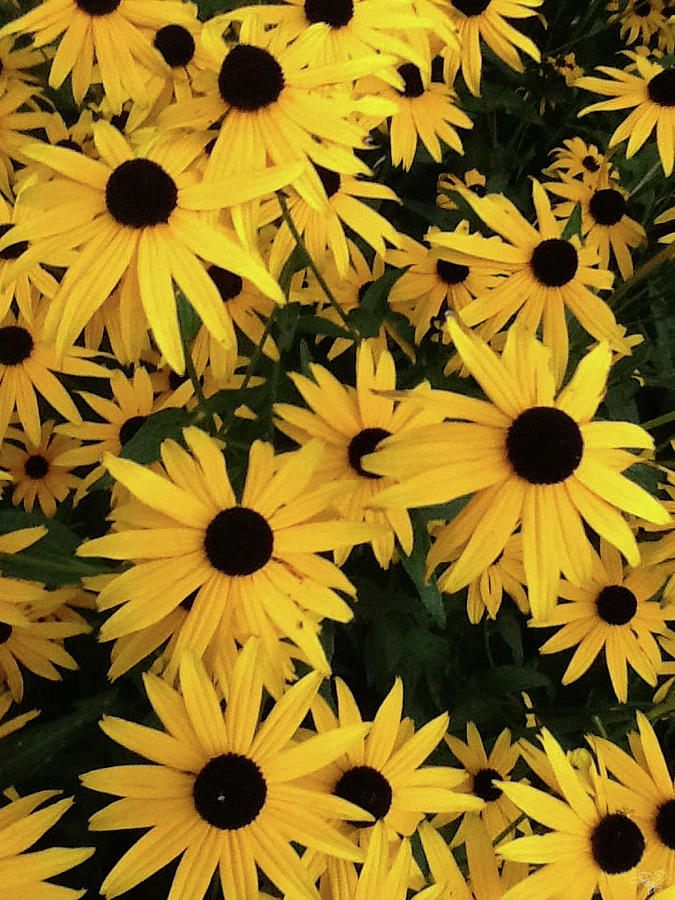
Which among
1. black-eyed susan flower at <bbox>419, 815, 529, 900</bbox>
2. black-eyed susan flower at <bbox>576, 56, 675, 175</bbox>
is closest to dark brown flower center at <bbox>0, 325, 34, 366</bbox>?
black-eyed susan flower at <bbox>419, 815, 529, 900</bbox>

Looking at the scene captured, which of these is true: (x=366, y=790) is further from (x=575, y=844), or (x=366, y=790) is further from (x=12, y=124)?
(x=12, y=124)

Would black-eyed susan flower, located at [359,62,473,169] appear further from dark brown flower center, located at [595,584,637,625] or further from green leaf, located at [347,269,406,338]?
dark brown flower center, located at [595,584,637,625]

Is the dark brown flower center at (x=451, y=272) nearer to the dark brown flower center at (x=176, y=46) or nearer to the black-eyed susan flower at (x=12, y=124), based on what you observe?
the dark brown flower center at (x=176, y=46)

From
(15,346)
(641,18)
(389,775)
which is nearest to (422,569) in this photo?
(389,775)

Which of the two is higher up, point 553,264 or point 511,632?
point 553,264

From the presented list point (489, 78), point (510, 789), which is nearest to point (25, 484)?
point (510, 789)

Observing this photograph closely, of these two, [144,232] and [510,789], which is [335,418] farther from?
[510,789]
